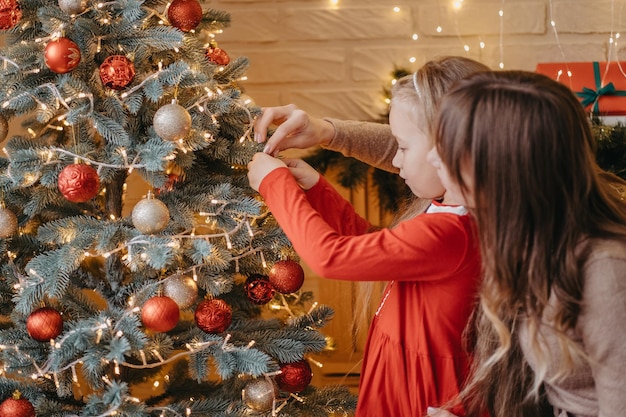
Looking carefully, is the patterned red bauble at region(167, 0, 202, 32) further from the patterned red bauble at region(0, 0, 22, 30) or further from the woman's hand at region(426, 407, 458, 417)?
the woman's hand at region(426, 407, 458, 417)

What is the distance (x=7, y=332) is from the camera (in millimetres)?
1428

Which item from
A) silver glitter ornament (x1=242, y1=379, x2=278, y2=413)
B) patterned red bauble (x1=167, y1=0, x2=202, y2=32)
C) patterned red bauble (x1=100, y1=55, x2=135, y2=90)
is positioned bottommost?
silver glitter ornament (x1=242, y1=379, x2=278, y2=413)

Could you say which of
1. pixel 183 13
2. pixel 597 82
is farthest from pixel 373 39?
pixel 183 13

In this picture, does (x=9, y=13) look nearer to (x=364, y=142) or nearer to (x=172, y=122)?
(x=172, y=122)

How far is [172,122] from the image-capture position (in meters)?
1.29

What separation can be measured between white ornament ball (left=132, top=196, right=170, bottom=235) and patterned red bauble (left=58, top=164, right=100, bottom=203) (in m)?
0.09

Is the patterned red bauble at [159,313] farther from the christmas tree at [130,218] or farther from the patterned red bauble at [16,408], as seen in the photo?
the patterned red bauble at [16,408]

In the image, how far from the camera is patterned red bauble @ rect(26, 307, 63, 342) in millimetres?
1351

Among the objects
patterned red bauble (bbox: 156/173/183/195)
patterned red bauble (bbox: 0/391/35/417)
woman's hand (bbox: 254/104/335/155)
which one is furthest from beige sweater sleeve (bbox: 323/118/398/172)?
patterned red bauble (bbox: 0/391/35/417)

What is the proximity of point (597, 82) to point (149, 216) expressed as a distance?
4.23 ft

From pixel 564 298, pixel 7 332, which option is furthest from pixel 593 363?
pixel 7 332

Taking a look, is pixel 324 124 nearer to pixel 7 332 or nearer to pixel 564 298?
pixel 564 298

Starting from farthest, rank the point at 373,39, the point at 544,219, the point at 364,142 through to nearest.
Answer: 1. the point at 373,39
2. the point at 364,142
3. the point at 544,219

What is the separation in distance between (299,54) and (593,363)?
1361 millimetres
